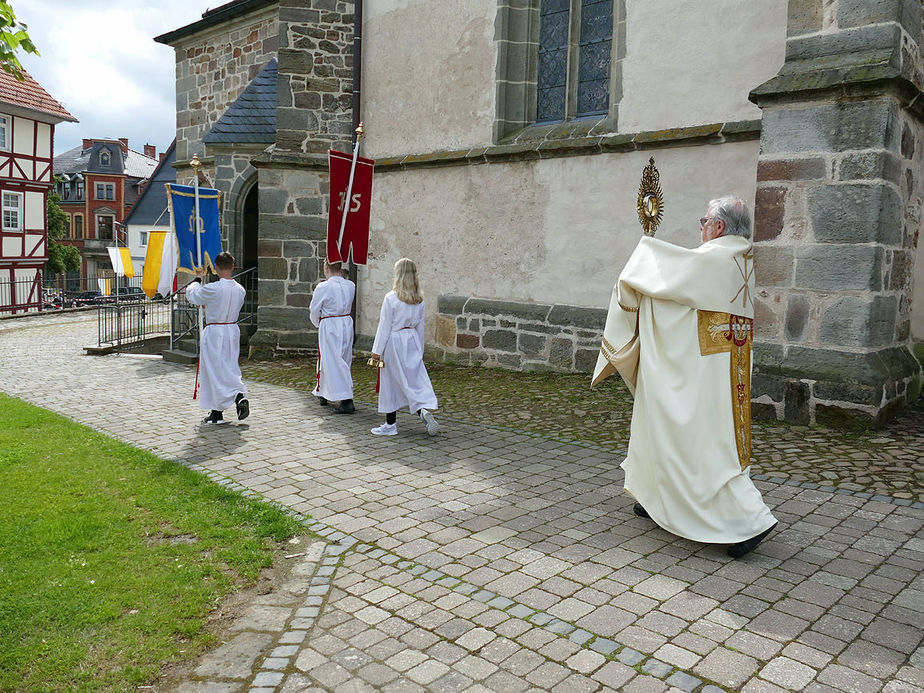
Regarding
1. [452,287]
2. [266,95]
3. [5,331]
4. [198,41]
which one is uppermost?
[198,41]

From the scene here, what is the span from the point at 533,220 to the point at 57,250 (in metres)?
46.6

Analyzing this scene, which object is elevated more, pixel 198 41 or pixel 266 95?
pixel 198 41

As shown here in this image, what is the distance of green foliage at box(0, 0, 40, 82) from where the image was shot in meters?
3.63

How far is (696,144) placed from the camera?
8.70 meters

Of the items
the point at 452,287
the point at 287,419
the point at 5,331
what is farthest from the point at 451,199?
the point at 5,331

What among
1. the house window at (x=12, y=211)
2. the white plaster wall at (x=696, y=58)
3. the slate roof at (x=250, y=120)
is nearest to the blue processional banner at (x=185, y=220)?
the slate roof at (x=250, y=120)

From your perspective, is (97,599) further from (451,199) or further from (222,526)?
(451,199)

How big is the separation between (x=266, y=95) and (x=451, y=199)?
19.9 feet

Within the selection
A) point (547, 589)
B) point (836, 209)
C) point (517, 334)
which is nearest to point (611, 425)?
point (836, 209)

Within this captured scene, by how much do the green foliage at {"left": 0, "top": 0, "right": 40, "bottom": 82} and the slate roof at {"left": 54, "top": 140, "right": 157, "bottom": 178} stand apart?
222 ft

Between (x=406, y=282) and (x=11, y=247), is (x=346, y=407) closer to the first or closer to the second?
(x=406, y=282)

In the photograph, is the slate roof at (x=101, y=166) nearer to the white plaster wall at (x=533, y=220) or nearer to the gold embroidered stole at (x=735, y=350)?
the white plaster wall at (x=533, y=220)

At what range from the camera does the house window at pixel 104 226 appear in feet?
213

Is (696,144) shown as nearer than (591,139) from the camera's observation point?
Yes
